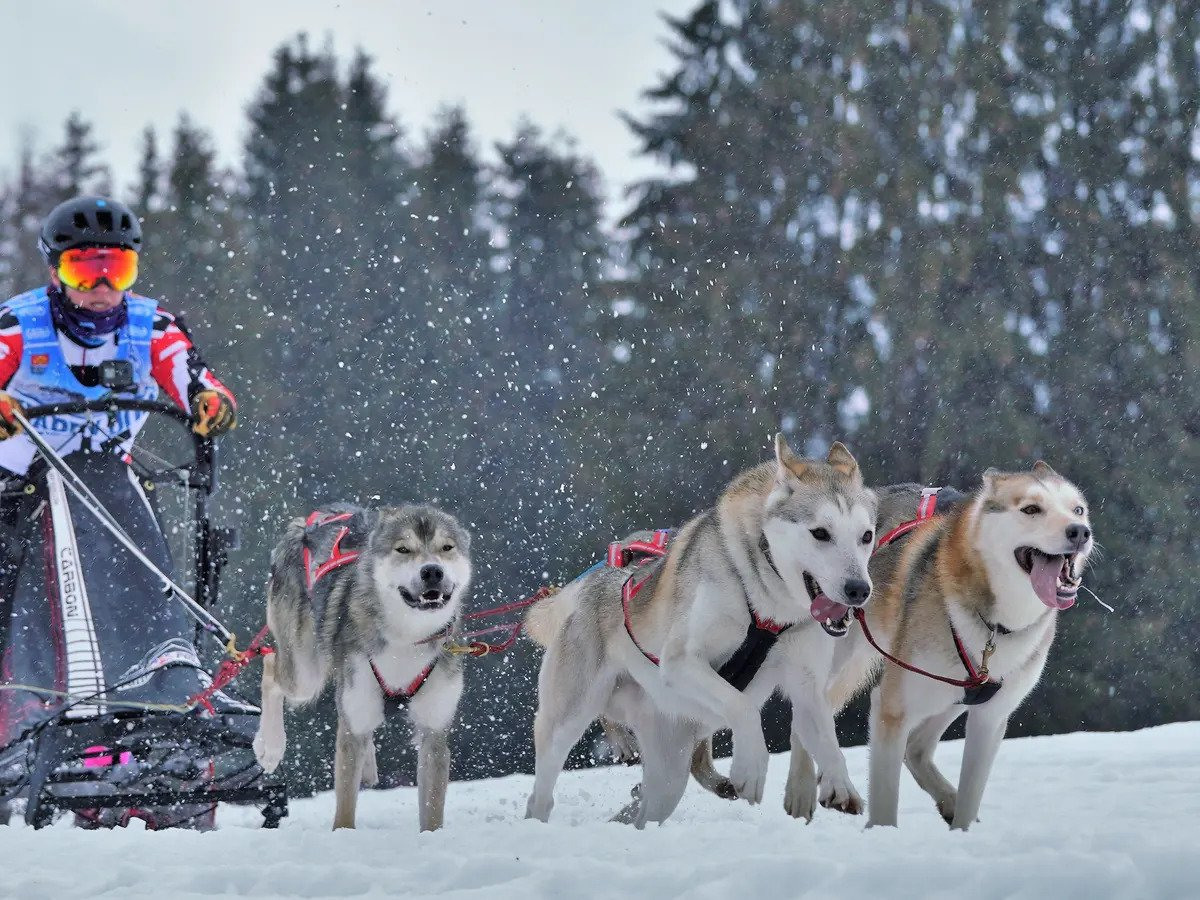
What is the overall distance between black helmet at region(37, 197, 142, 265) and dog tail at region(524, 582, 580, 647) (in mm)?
1820

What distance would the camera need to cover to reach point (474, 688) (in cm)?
1392

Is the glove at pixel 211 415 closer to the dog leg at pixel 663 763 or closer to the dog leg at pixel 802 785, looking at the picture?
the dog leg at pixel 663 763

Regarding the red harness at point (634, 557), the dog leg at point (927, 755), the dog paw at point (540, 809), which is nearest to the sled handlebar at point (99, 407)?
the red harness at point (634, 557)

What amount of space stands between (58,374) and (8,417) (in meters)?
0.46

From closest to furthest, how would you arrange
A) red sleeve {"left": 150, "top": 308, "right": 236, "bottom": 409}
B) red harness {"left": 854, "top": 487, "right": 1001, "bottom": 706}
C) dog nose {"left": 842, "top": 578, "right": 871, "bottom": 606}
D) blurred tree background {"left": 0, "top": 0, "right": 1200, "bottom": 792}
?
dog nose {"left": 842, "top": 578, "right": 871, "bottom": 606}, red harness {"left": 854, "top": 487, "right": 1001, "bottom": 706}, red sleeve {"left": 150, "top": 308, "right": 236, "bottom": 409}, blurred tree background {"left": 0, "top": 0, "right": 1200, "bottom": 792}

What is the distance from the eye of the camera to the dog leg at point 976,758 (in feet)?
13.2

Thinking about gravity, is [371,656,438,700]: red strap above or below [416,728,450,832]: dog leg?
above

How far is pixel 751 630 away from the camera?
403cm

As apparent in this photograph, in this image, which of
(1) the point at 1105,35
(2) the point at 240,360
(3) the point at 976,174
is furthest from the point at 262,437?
(1) the point at 1105,35

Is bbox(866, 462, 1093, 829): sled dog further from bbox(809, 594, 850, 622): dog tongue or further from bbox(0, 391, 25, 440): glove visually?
bbox(0, 391, 25, 440): glove

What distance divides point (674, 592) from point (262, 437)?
1230 cm

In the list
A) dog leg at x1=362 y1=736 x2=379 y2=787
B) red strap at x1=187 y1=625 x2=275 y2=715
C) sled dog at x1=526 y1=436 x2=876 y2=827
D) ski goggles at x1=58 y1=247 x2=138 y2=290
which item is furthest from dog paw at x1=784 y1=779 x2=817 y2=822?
ski goggles at x1=58 y1=247 x2=138 y2=290

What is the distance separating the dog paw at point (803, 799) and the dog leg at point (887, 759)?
1.22 feet

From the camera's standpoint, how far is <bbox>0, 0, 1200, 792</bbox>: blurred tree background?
492 inches
